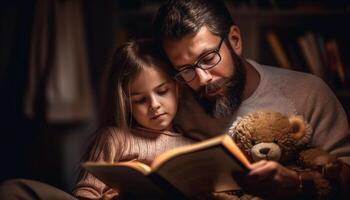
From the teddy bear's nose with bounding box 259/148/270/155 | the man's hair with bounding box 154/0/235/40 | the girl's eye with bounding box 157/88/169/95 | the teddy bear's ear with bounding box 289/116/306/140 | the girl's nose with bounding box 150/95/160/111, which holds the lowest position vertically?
the teddy bear's nose with bounding box 259/148/270/155

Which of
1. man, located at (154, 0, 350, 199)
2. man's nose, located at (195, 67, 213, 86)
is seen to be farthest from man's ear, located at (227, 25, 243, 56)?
man's nose, located at (195, 67, 213, 86)

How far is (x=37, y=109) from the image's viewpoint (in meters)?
2.61

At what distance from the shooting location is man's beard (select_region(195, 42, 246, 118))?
55.0 inches

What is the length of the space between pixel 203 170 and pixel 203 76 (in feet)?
0.91

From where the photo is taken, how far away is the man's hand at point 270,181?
1.13 metres

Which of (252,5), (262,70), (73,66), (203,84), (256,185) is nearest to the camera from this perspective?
(256,185)

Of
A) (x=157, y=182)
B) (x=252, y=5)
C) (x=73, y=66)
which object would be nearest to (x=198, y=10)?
(x=157, y=182)

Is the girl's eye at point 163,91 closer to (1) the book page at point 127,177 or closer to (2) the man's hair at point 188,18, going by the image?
(2) the man's hair at point 188,18

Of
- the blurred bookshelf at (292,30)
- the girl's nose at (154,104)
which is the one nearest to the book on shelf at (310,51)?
the blurred bookshelf at (292,30)

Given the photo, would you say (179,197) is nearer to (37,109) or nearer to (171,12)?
(171,12)

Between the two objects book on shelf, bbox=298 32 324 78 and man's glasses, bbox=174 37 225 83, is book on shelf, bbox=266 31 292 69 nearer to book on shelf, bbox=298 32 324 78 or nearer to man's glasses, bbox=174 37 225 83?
book on shelf, bbox=298 32 324 78

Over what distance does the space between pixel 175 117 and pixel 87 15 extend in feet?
4.31

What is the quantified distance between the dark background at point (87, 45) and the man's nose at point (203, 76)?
0.87m

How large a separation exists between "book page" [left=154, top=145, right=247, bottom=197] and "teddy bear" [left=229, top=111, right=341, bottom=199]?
0.10 meters
